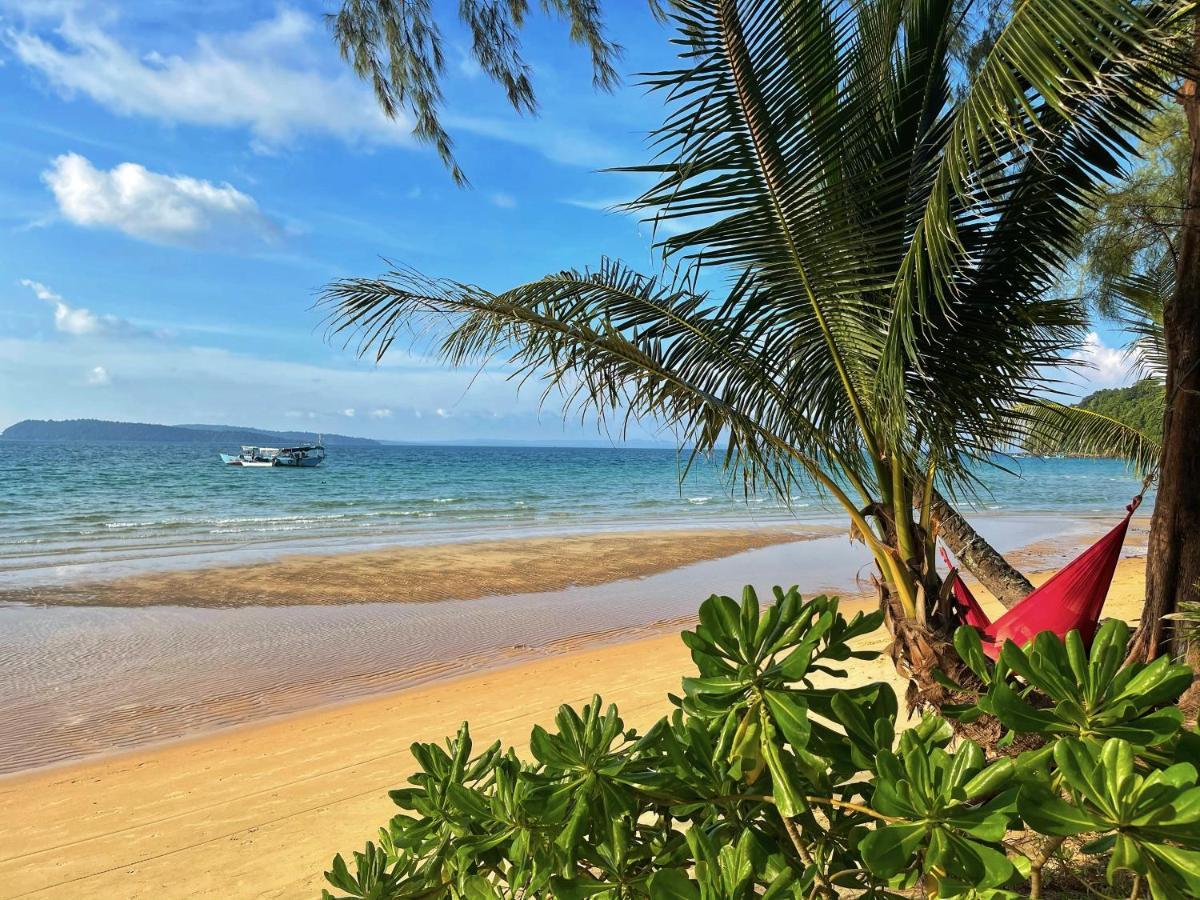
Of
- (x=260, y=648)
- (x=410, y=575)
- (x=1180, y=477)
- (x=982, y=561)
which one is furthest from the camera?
(x=410, y=575)

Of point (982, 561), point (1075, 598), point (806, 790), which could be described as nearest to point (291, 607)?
point (982, 561)

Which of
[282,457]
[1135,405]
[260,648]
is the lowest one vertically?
[260,648]

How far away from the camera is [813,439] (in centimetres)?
319

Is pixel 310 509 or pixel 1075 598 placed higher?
pixel 1075 598

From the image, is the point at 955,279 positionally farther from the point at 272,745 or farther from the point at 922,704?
the point at 272,745

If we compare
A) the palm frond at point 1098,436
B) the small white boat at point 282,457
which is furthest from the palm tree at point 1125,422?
the small white boat at point 282,457

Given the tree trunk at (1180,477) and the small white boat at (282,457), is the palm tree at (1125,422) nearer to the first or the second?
the tree trunk at (1180,477)

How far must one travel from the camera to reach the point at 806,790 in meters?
1.09

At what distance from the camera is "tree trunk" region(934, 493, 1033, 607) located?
3.84 m

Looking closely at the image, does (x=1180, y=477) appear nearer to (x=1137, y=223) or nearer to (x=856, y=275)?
(x=856, y=275)

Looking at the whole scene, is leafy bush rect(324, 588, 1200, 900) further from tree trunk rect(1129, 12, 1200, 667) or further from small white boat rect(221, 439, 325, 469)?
small white boat rect(221, 439, 325, 469)

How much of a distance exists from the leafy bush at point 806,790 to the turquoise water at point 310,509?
4.03 meters

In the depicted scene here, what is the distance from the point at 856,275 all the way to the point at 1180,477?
1.18 meters

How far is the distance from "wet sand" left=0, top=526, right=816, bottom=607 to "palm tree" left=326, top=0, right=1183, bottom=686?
23.5ft
